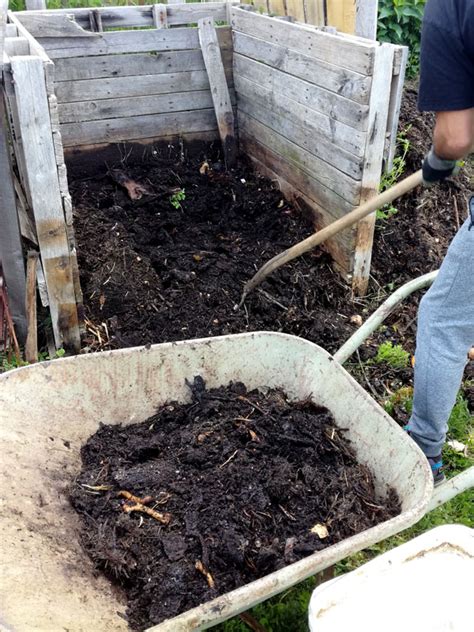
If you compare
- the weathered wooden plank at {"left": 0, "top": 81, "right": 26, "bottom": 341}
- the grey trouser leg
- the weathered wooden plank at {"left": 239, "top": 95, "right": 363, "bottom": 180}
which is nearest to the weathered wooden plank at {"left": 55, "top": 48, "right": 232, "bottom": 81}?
the weathered wooden plank at {"left": 239, "top": 95, "right": 363, "bottom": 180}

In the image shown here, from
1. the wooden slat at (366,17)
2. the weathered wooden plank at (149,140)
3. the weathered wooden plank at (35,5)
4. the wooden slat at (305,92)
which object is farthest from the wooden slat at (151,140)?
the wooden slat at (366,17)

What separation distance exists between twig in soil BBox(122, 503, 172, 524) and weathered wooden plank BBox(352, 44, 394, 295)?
2250 millimetres

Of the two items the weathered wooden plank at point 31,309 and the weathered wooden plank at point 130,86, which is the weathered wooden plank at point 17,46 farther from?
the weathered wooden plank at point 130,86

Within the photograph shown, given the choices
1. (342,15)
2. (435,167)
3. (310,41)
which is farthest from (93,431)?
(342,15)

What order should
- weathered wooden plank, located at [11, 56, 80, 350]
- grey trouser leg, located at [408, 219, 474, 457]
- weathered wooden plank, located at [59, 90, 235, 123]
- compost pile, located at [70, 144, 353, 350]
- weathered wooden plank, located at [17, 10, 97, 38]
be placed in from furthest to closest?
weathered wooden plank, located at [59, 90, 235, 123] < weathered wooden plank, located at [17, 10, 97, 38] < compost pile, located at [70, 144, 353, 350] < weathered wooden plank, located at [11, 56, 80, 350] < grey trouser leg, located at [408, 219, 474, 457]

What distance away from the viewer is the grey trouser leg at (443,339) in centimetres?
222

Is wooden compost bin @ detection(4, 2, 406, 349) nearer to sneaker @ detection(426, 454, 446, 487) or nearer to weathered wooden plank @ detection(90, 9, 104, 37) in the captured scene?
weathered wooden plank @ detection(90, 9, 104, 37)

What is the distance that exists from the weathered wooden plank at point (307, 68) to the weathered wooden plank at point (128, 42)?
355 mm

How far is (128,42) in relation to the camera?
4.75 meters

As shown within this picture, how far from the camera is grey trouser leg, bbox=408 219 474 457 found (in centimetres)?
222

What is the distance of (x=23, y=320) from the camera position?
356cm

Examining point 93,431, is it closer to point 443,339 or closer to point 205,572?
point 205,572

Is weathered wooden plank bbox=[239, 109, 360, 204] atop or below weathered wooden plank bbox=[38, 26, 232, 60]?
below

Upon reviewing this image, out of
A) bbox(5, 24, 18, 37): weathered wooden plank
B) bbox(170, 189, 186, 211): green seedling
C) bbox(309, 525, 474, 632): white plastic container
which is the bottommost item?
bbox(170, 189, 186, 211): green seedling
